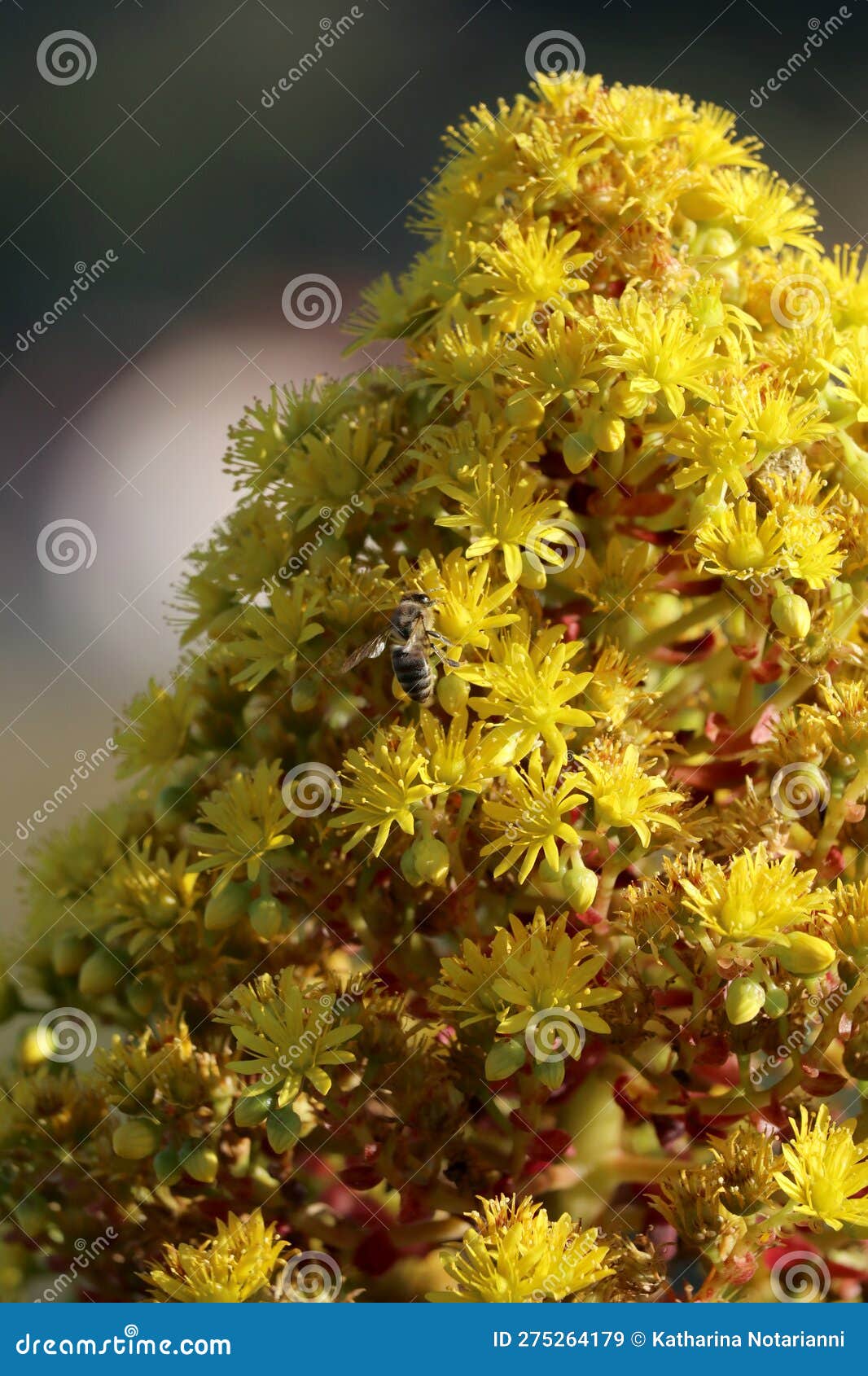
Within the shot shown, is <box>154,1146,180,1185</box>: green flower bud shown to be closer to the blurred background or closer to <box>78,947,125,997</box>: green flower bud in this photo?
<box>78,947,125,997</box>: green flower bud

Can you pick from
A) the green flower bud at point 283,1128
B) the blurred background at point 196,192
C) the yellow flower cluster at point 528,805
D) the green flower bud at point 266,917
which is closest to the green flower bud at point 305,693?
the yellow flower cluster at point 528,805

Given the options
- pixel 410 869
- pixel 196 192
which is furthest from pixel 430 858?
pixel 196 192

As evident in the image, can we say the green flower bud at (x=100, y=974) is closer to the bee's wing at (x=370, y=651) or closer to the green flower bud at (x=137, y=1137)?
the green flower bud at (x=137, y=1137)

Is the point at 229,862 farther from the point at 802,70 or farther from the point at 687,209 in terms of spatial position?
the point at 802,70

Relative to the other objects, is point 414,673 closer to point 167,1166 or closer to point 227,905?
point 227,905

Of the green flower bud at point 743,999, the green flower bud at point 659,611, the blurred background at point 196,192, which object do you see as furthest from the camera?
the blurred background at point 196,192
